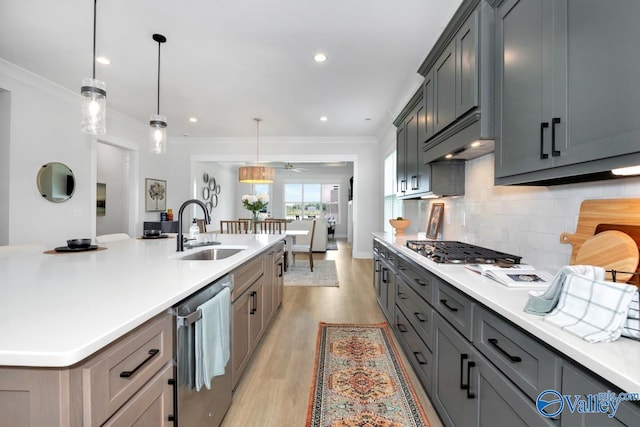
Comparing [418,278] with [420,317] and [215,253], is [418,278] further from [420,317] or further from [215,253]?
[215,253]

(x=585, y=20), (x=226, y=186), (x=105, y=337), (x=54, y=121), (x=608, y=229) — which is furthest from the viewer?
(x=226, y=186)

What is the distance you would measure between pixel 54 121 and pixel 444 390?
17.9 ft

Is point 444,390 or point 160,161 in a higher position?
point 160,161

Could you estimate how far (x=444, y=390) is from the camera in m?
1.58

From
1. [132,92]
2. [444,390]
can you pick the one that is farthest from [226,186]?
[444,390]

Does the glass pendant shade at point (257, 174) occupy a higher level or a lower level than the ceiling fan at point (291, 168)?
lower

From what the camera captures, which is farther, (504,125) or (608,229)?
(504,125)

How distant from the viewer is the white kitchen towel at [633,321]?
2.52ft

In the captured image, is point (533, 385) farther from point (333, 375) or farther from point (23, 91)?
point (23, 91)

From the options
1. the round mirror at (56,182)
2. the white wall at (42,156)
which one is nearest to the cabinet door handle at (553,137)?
the white wall at (42,156)

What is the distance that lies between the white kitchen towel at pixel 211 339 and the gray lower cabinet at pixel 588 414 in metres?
1.20

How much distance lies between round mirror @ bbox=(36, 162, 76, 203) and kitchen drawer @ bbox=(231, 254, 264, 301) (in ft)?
11.6

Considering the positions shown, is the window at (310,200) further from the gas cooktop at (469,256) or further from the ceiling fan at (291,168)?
the gas cooktop at (469,256)

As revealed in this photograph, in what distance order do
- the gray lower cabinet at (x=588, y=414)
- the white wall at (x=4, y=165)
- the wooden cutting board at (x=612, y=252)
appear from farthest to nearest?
the white wall at (x=4, y=165), the wooden cutting board at (x=612, y=252), the gray lower cabinet at (x=588, y=414)
